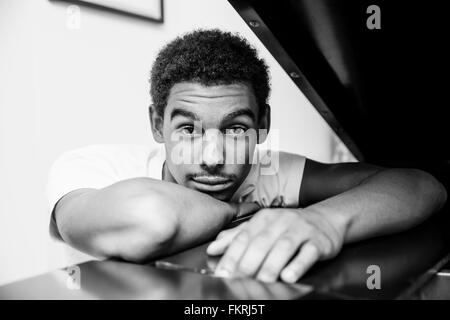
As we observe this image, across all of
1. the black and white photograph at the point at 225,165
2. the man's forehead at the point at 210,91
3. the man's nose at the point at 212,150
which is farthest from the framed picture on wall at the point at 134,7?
the man's nose at the point at 212,150

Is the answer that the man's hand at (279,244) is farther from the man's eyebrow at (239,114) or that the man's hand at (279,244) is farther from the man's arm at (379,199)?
the man's eyebrow at (239,114)

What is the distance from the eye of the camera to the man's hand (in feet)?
1.09

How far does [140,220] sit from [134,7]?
3.54 feet

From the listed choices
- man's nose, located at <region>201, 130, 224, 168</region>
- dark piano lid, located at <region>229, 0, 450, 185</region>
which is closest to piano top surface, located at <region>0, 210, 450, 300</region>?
man's nose, located at <region>201, 130, 224, 168</region>

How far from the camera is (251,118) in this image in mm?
629

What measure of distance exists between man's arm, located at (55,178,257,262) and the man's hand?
0.05 metres

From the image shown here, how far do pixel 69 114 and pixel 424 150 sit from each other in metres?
1.00

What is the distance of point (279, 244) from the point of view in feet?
1.17

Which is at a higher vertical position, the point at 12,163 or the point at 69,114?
the point at 69,114

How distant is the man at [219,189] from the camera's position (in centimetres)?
38

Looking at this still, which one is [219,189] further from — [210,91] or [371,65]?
[371,65]

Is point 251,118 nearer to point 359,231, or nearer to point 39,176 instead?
point 359,231

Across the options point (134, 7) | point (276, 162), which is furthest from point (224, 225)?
point (134, 7)
